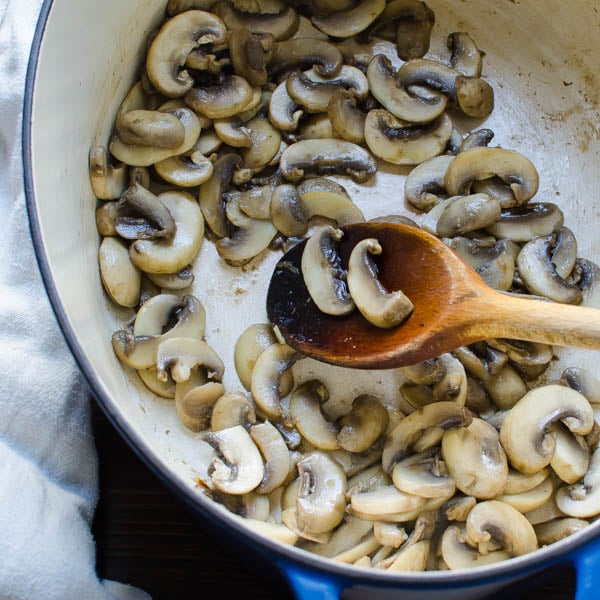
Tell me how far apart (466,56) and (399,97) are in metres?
0.20

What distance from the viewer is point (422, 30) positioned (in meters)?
1.81

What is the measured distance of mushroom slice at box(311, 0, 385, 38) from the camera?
1766 millimetres

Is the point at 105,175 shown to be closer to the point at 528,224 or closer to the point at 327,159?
the point at 327,159

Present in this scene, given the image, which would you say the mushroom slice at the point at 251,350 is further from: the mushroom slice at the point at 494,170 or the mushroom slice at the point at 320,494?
the mushroom slice at the point at 494,170

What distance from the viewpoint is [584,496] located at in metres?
1.42

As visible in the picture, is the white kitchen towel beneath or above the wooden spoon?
beneath

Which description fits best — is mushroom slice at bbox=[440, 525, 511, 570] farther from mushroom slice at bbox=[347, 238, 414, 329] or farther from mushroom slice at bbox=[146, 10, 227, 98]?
mushroom slice at bbox=[146, 10, 227, 98]

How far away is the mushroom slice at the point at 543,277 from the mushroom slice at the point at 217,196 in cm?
59

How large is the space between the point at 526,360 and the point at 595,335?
37 centimetres

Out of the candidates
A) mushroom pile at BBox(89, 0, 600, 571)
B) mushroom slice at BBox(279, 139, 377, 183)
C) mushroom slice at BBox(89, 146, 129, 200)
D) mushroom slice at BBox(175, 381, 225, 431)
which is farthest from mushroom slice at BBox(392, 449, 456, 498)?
mushroom slice at BBox(89, 146, 129, 200)

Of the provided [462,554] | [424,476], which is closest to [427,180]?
[424,476]

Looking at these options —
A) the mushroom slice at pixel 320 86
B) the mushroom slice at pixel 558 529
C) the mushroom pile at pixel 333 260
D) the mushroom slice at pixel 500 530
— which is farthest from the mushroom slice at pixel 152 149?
the mushroom slice at pixel 558 529

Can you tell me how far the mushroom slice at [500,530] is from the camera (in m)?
1.33

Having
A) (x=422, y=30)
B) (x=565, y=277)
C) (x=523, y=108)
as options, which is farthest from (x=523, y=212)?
(x=422, y=30)
